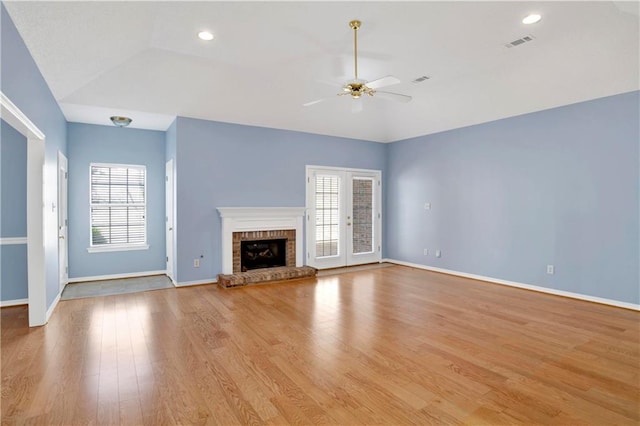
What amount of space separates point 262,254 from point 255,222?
26.4 inches

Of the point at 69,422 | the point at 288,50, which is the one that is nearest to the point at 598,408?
the point at 69,422

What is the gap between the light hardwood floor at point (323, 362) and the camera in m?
2.25

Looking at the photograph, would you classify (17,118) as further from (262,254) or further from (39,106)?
(262,254)

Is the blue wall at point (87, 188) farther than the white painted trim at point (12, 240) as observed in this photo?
Yes

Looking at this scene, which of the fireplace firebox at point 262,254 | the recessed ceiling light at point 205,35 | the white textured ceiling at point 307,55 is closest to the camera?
the white textured ceiling at point 307,55

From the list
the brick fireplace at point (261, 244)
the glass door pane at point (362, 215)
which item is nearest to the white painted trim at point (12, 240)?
the brick fireplace at point (261, 244)

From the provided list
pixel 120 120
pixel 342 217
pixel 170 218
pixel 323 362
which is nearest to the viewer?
pixel 323 362

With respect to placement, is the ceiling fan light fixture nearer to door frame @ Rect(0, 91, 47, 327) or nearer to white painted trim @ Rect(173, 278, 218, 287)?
door frame @ Rect(0, 91, 47, 327)

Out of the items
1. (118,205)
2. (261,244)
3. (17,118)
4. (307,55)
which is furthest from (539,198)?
(118,205)

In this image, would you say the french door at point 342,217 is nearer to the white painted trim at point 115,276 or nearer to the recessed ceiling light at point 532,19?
the white painted trim at point 115,276

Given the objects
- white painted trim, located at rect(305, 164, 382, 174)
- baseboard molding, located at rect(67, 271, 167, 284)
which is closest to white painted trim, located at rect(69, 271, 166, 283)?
baseboard molding, located at rect(67, 271, 167, 284)

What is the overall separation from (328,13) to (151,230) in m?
5.09

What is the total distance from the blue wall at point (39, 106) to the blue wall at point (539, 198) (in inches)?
242

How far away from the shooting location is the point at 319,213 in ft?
23.5
